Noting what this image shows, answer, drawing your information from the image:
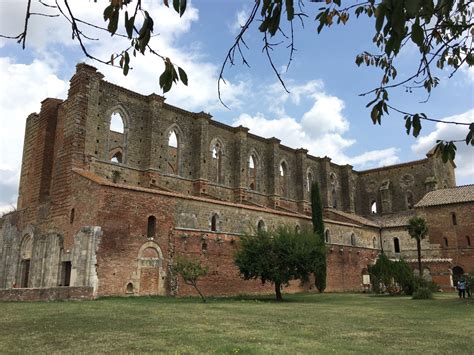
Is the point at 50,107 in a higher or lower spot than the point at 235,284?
Result: higher

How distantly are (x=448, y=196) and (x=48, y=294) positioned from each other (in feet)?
Answer: 109

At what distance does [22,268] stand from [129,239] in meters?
8.96

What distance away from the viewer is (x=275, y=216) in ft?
95.1

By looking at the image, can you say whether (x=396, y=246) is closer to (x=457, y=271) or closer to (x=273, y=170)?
(x=457, y=271)

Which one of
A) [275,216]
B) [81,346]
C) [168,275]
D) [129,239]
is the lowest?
[81,346]

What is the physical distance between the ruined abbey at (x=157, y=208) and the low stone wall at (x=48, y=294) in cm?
5

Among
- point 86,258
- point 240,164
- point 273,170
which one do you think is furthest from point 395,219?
point 86,258

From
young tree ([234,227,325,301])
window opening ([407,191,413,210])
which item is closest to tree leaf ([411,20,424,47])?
young tree ([234,227,325,301])

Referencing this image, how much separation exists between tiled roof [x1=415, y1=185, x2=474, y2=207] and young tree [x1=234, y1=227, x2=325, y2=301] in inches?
800

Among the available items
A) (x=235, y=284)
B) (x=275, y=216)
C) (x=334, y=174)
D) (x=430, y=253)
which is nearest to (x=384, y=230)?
(x=430, y=253)

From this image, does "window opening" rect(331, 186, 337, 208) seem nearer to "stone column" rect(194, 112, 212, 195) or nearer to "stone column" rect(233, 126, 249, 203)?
"stone column" rect(233, 126, 249, 203)

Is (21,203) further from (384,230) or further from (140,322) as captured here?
(384,230)

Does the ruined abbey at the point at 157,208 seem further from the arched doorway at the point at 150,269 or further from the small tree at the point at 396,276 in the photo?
the small tree at the point at 396,276

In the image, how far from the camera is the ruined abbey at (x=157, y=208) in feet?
67.7
